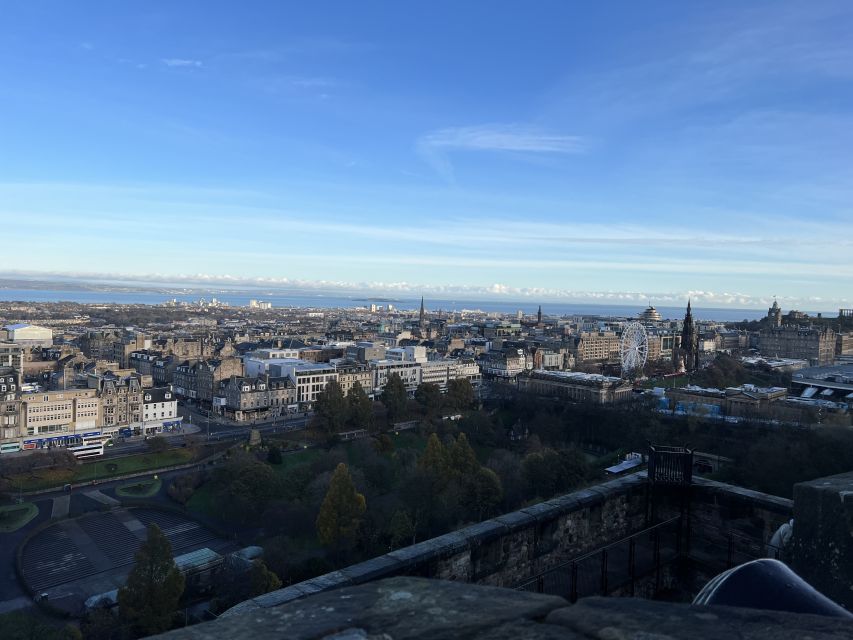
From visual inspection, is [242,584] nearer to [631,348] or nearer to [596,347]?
[631,348]

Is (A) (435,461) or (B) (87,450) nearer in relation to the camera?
(A) (435,461)

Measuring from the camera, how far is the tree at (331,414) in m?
30.6

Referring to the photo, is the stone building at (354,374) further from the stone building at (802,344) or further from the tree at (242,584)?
the stone building at (802,344)

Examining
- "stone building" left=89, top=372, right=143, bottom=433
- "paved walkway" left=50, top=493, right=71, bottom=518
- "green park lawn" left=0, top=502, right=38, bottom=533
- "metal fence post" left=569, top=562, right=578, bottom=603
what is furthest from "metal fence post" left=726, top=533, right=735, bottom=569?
"stone building" left=89, top=372, right=143, bottom=433

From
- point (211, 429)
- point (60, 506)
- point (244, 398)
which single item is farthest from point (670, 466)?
point (244, 398)

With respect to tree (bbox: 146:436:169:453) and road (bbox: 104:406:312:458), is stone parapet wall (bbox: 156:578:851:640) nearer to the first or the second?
tree (bbox: 146:436:169:453)

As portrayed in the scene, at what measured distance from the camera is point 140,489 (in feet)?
74.9

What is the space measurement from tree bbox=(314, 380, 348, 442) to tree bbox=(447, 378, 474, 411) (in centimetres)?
708

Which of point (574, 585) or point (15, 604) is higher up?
point (574, 585)

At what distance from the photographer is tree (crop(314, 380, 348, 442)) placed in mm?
30609

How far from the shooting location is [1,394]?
28688 millimetres

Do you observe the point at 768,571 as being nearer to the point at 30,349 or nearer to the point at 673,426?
the point at 673,426

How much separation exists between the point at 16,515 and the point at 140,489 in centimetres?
376

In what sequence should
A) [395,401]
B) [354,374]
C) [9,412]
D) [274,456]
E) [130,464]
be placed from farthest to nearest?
1. [354,374]
2. [395,401]
3. [9,412]
4. [274,456]
5. [130,464]
